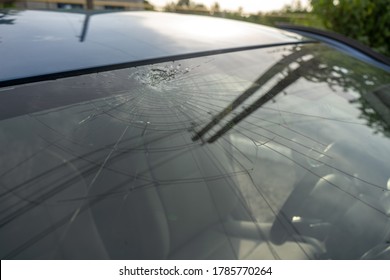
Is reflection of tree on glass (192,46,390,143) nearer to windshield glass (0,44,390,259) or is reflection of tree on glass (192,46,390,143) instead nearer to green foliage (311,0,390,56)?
windshield glass (0,44,390,259)

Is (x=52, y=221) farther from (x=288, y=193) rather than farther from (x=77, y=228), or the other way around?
(x=288, y=193)

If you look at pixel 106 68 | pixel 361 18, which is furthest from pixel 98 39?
pixel 361 18

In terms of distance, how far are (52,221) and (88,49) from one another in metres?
0.79

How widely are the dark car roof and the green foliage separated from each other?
3.44 meters

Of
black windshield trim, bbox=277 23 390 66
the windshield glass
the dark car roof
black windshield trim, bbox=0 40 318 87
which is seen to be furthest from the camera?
black windshield trim, bbox=277 23 390 66

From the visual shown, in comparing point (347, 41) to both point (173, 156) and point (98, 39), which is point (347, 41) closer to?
point (98, 39)

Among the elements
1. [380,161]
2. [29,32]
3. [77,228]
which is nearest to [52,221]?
[77,228]

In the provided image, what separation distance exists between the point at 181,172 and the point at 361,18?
17.0ft

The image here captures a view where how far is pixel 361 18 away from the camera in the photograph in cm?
501

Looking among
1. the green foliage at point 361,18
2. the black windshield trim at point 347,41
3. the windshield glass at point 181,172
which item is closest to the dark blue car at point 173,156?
the windshield glass at point 181,172

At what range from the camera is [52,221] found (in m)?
0.83

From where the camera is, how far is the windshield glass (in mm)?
852

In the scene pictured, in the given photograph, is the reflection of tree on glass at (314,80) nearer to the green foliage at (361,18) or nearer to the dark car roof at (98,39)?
the dark car roof at (98,39)

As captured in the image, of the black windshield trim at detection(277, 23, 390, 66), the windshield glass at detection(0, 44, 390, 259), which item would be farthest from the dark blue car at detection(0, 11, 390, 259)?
the black windshield trim at detection(277, 23, 390, 66)
